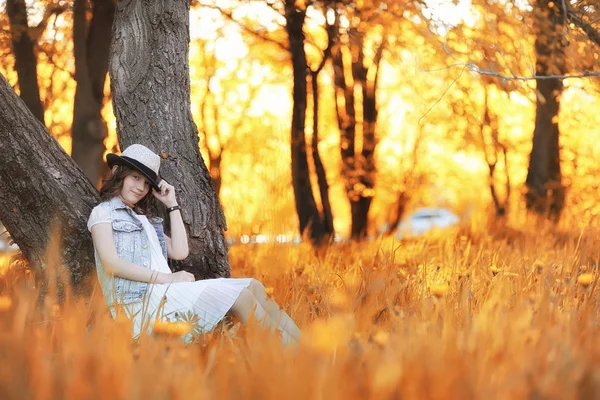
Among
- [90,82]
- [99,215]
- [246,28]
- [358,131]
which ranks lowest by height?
[99,215]

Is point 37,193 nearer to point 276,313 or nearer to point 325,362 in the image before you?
point 276,313

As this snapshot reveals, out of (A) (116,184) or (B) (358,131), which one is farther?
(B) (358,131)

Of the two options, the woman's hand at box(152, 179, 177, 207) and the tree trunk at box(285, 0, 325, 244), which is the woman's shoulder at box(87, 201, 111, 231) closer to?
the woman's hand at box(152, 179, 177, 207)

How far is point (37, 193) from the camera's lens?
Result: 3699 mm

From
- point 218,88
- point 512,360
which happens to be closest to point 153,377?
point 512,360

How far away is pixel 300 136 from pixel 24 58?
3.64 metres

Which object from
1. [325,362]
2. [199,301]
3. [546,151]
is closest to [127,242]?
[199,301]

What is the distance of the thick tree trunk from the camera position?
3656 millimetres

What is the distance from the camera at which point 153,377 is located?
73.4 inches

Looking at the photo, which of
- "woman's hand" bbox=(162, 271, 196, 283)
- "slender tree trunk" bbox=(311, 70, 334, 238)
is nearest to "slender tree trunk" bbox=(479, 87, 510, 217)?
"slender tree trunk" bbox=(311, 70, 334, 238)

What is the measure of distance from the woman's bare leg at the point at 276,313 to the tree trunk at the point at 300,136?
5338mm

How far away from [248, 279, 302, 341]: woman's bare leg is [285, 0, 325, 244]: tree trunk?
5338 mm

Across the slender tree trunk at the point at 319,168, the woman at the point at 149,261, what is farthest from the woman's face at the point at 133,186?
the slender tree trunk at the point at 319,168

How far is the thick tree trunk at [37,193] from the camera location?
3.66 meters
